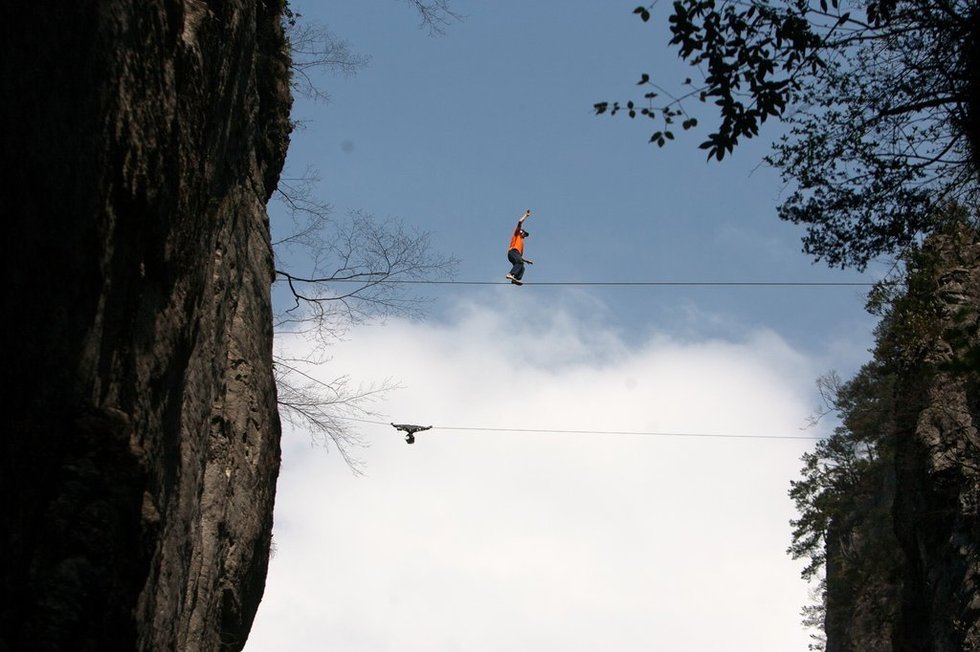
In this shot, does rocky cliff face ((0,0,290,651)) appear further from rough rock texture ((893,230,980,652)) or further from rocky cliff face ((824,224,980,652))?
rough rock texture ((893,230,980,652))

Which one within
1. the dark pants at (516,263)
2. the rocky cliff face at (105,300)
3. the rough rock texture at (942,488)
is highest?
the dark pants at (516,263)

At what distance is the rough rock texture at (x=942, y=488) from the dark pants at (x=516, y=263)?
6623 mm

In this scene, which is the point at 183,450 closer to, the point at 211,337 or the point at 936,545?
the point at 211,337

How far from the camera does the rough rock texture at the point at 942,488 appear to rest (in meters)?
17.6

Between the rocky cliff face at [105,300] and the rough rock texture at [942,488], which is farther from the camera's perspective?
the rough rock texture at [942,488]

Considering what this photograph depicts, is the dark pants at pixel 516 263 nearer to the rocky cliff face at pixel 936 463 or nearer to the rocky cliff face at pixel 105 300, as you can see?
the rocky cliff face at pixel 936 463

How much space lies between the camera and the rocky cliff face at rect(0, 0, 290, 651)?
5535 millimetres

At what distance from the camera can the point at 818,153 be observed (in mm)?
10500

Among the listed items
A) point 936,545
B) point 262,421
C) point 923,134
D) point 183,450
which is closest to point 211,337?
point 183,450

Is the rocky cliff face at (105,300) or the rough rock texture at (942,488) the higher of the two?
the rough rock texture at (942,488)

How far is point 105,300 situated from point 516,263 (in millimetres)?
14175

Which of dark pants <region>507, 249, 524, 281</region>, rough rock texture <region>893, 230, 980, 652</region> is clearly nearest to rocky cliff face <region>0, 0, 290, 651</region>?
dark pants <region>507, 249, 524, 281</region>

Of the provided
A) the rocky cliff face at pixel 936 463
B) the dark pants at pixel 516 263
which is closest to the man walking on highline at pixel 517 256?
the dark pants at pixel 516 263

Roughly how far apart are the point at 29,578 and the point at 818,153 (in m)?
7.71
